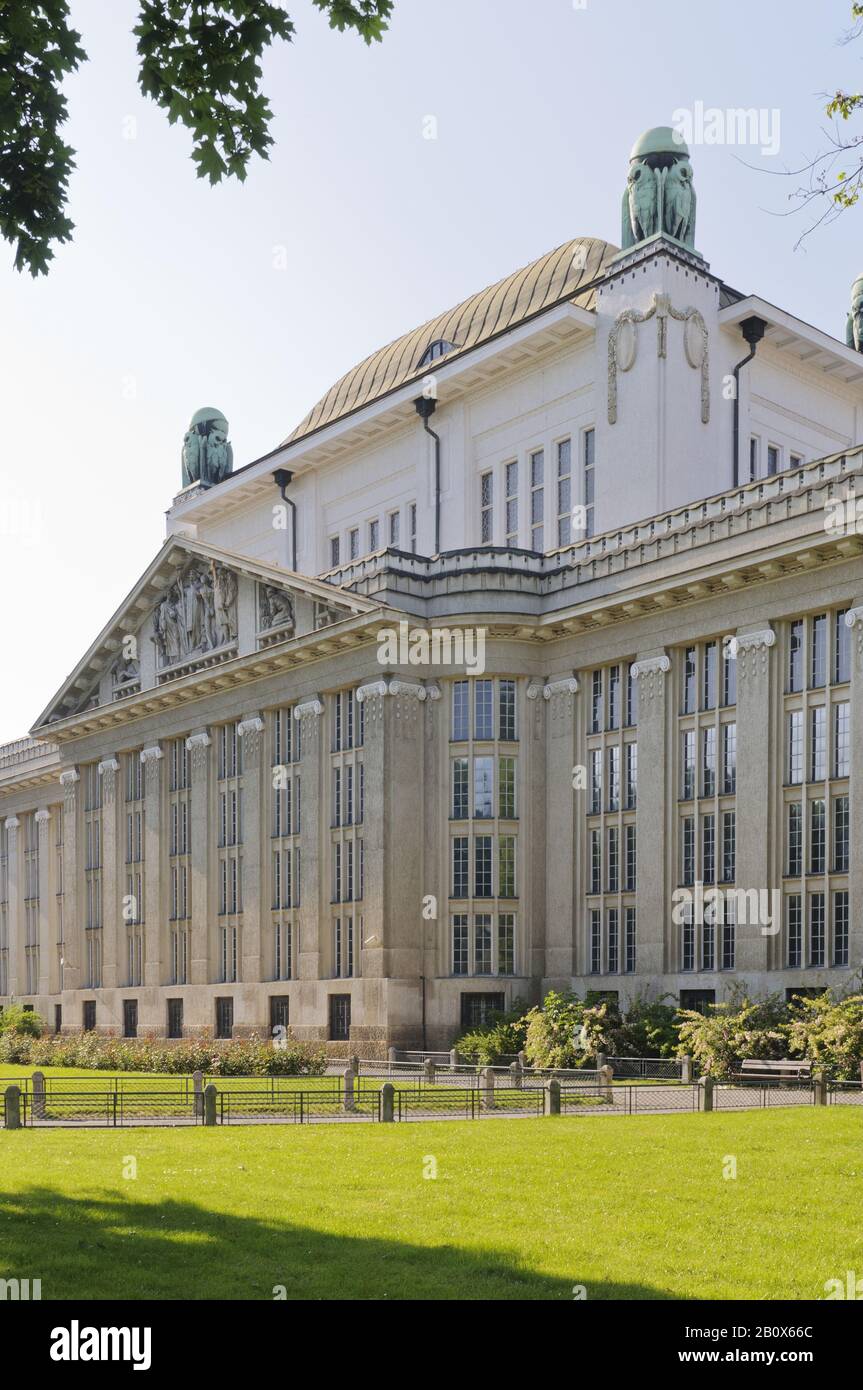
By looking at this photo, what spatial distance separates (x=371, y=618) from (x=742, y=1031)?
1904cm

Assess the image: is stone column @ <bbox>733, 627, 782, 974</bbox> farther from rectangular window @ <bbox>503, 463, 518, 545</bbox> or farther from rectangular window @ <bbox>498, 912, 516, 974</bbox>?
rectangular window @ <bbox>503, 463, 518, 545</bbox>

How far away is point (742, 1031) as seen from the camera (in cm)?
3794

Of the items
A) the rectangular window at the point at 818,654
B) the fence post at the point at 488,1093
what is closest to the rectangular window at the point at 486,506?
the rectangular window at the point at 818,654

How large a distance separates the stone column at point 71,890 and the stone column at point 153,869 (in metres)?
6.82

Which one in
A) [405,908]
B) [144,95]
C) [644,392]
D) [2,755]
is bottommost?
[405,908]

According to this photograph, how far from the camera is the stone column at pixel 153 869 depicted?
62.4 meters

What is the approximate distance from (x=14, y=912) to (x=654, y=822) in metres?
44.2

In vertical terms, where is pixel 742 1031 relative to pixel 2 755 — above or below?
below

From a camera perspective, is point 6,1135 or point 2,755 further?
point 2,755

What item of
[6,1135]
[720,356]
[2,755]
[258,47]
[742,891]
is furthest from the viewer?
[2,755]

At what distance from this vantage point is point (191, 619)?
61.9 metres

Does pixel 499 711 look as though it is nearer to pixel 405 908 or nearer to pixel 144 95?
pixel 405 908
